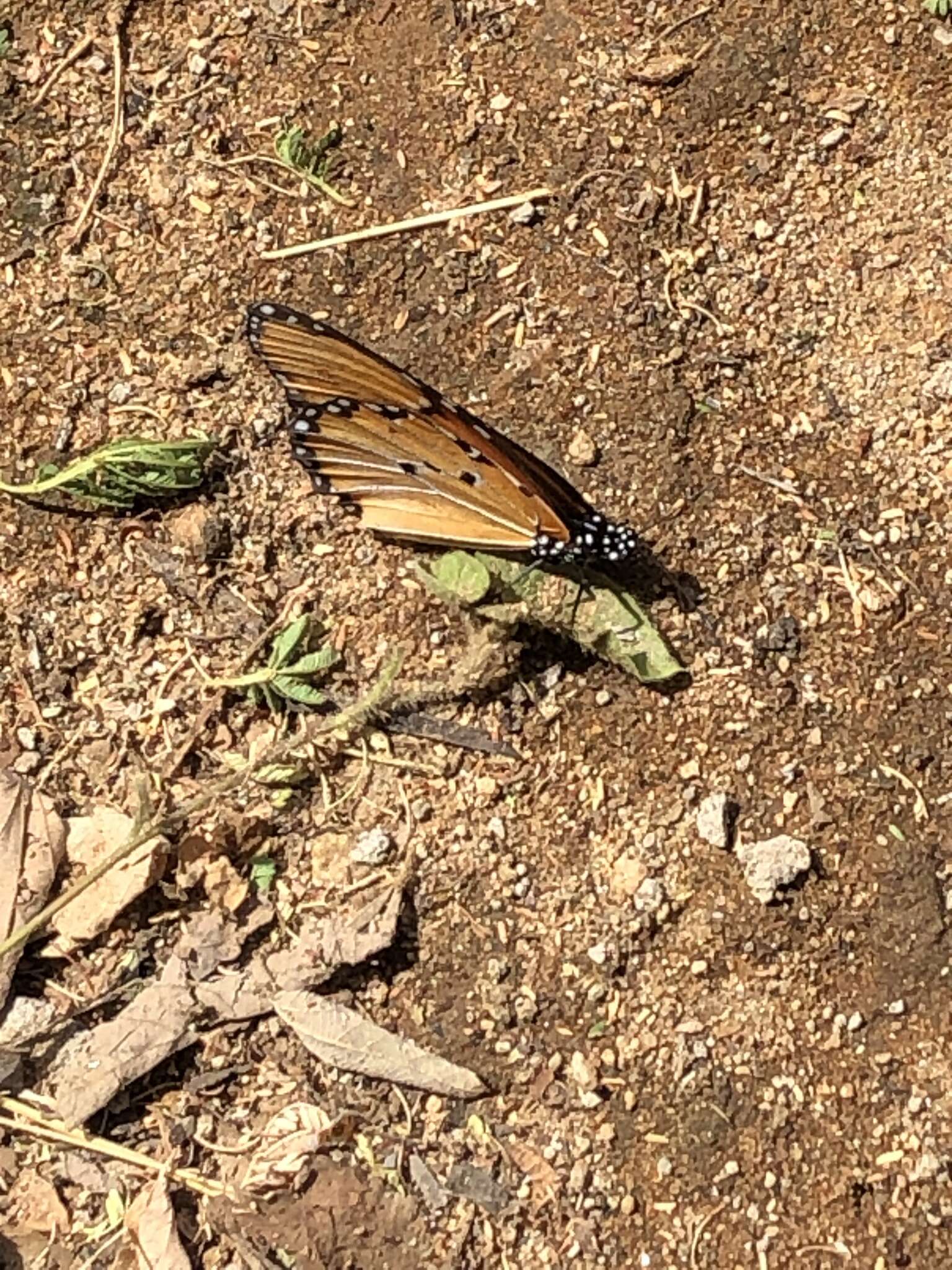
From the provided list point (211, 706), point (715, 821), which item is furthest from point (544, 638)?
point (211, 706)

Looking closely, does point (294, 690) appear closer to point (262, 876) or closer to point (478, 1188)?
point (262, 876)

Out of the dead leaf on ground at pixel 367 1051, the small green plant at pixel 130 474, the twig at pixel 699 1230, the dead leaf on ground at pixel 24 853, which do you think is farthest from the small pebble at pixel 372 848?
the twig at pixel 699 1230

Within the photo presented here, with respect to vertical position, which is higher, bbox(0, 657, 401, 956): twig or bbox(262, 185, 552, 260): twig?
bbox(262, 185, 552, 260): twig

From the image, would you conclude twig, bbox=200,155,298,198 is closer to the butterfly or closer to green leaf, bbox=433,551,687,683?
the butterfly

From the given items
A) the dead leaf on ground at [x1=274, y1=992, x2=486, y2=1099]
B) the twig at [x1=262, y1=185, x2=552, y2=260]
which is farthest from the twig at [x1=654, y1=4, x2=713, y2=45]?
the dead leaf on ground at [x1=274, y1=992, x2=486, y2=1099]

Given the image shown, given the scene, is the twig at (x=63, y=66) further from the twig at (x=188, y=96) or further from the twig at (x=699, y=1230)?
the twig at (x=699, y=1230)

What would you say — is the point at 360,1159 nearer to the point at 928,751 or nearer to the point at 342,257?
the point at 928,751

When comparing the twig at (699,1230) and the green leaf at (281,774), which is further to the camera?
the green leaf at (281,774)
